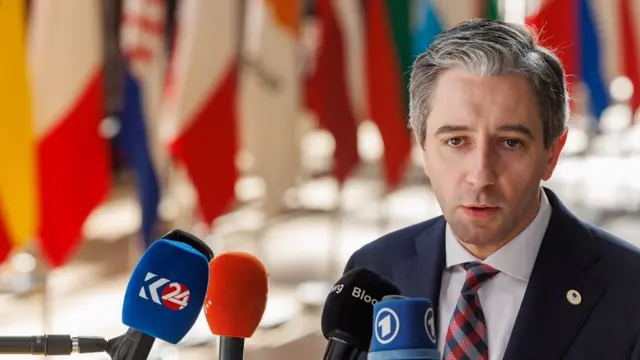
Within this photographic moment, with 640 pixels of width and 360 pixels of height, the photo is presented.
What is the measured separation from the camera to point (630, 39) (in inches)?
349

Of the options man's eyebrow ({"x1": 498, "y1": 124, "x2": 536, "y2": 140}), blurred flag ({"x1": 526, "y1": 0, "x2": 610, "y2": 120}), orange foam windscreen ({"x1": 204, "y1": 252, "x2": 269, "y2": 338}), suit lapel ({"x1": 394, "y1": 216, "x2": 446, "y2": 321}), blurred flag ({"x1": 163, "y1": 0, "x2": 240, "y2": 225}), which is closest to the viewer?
orange foam windscreen ({"x1": 204, "y1": 252, "x2": 269, "y2": 338})

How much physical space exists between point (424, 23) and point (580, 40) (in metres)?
1.44

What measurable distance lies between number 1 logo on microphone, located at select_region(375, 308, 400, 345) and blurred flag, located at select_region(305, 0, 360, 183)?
19.9 feet

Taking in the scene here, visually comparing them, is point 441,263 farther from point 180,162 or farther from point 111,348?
point 180,162

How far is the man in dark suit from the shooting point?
196 centimetres

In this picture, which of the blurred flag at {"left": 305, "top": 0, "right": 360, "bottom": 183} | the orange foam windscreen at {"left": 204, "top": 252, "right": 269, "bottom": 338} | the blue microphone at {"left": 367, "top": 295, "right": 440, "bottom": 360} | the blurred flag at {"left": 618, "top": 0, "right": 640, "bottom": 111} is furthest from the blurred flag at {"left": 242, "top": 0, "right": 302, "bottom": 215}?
the blue microphone at {"left": 367, "top": 295, "right": 440, "bottom": 360}

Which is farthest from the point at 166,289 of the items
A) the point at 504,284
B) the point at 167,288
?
the point at 504,284

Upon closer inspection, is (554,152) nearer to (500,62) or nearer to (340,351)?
(500,62)

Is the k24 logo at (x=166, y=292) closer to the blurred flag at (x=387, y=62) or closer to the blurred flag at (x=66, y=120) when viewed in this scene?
the blurred flag at (x=66, y=120)

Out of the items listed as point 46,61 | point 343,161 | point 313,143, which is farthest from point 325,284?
point 313,143

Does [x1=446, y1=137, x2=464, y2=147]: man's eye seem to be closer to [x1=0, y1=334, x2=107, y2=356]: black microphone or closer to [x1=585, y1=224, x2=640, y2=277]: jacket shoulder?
[x1=585, y1=224, x2=640, y2=277]: jacket shoulder

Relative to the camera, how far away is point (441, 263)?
7.27ft

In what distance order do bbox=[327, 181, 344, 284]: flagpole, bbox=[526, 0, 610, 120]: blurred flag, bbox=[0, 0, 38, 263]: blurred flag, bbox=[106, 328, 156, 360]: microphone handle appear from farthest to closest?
bbox=[327, 181, 344, 284]: flagpole, bbox=[526, 0, 610, 120]: blurred flag, bbox=[0, 0, 38, 263]: blurred flag, bbox=[106, 328, 156, 360]: microphone handle

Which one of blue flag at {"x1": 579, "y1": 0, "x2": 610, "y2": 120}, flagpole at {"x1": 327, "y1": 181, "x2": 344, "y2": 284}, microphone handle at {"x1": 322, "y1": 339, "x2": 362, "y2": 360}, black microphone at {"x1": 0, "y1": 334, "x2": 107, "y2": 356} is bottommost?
flagpole at {"x1": 327, "y1": 181, "x2": 344, "y2": 284}
